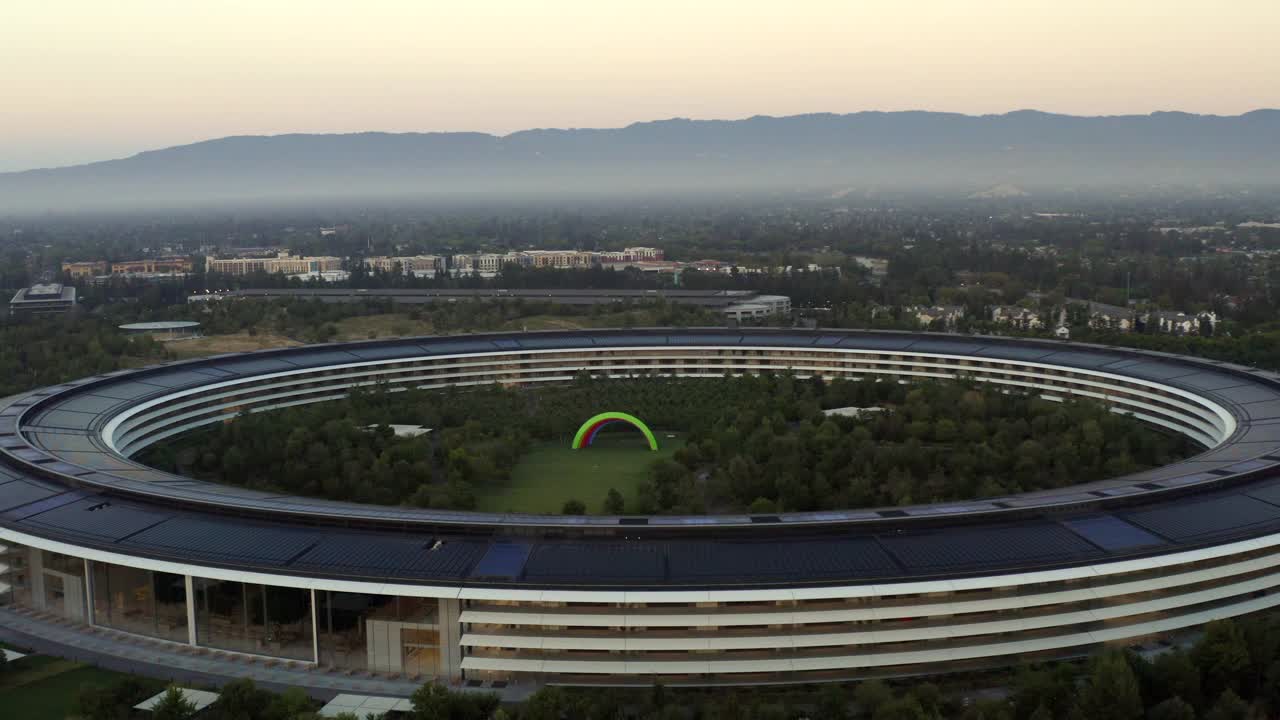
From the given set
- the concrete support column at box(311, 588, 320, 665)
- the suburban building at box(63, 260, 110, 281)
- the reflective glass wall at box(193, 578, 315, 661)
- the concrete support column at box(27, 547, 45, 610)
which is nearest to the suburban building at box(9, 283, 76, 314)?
the suburban building at box(63, 260, 110, 281)

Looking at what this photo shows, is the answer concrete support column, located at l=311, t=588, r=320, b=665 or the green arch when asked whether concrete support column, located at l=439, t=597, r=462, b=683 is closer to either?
concrete support column, located at l=311, t=588, r=320, b=665

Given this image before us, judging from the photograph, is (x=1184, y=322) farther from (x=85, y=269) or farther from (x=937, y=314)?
(x=85, y=269)

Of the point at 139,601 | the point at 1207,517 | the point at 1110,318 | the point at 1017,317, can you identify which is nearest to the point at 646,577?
the point at 139,601

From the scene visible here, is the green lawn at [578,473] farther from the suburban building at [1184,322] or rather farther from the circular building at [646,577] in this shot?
the suburban building at [1184,322]

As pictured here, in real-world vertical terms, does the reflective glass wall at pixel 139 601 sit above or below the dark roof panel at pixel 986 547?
below

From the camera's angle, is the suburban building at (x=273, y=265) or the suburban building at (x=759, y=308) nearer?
the suburban building at (x=759, y=308)

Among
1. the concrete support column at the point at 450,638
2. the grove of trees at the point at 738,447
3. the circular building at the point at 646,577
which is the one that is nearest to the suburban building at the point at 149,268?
the grove of trees at the point at 738,447
